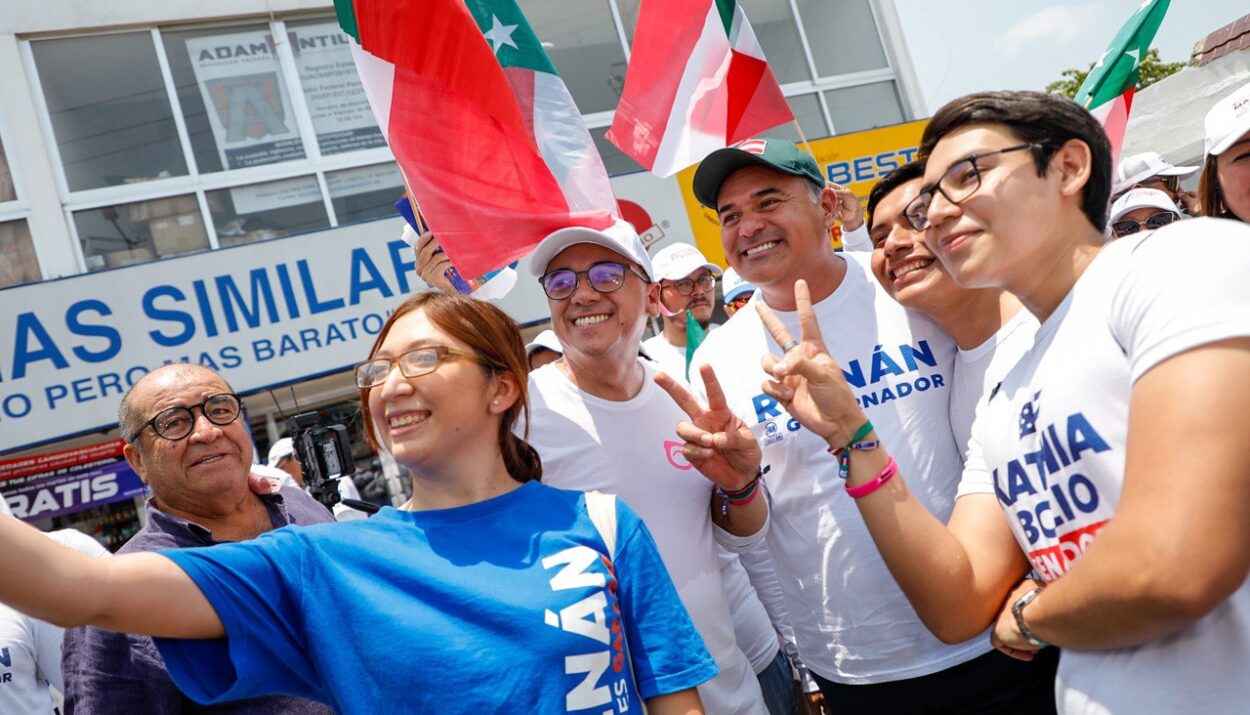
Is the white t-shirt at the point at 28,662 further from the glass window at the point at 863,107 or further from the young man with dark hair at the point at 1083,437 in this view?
the glass window at the point at 863,107

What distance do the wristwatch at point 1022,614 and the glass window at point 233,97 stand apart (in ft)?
29.4

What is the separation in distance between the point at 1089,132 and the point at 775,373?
29.8 inches

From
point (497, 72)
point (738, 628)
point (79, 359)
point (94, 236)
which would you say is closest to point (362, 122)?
point (94, 236)

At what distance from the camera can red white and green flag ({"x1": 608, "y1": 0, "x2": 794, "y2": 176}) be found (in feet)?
10.6

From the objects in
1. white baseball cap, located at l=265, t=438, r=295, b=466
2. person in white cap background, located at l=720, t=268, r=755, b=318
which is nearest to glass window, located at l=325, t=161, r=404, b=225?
white baseball cap, located at l=265, t=438, r=295, b=466

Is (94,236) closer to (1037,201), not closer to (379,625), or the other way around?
(379,625)

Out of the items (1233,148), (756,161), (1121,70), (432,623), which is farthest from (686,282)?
(432,623)

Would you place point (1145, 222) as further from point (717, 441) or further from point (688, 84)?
point (717, 441)

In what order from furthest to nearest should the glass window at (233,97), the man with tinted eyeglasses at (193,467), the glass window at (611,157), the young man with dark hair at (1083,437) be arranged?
the glass window at (611,157) < the glass window at (233,97) < the man with tinted eyeglasses at (193,467) < the young man with dark hair at (1083,437)

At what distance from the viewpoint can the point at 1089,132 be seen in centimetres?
158

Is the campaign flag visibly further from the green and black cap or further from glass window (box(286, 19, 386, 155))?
glass window (box(286, 19, 386, 155))

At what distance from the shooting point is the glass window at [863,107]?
442 inches

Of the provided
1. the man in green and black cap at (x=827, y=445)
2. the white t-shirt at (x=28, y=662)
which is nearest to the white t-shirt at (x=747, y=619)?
the man in green and black cap at (x=827, y=445)

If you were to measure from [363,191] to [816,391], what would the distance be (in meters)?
8.34
